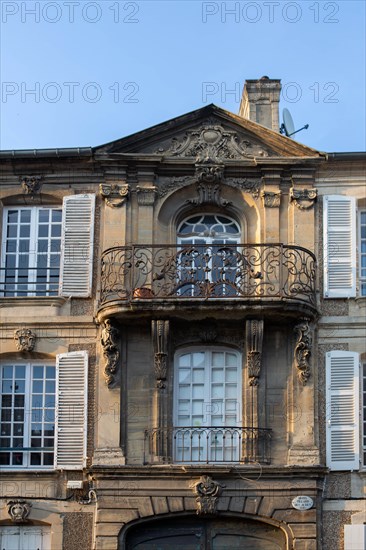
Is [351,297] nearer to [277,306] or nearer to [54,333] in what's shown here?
[277,306]

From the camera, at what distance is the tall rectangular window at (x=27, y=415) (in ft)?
67.3

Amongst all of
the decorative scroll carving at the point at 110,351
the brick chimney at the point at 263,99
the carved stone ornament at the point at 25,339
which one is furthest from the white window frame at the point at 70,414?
the brick chimney at the point at 263,99

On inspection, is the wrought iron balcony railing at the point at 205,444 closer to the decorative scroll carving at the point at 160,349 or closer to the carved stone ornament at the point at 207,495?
the carved stone ornament at the point at 207,495

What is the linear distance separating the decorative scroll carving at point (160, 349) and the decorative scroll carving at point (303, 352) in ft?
6.87

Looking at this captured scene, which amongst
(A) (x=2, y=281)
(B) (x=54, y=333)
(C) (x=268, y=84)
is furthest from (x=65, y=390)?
(C) (x=268, y=84)

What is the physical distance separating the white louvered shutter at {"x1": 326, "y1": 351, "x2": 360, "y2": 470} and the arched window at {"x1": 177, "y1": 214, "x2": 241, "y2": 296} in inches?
81.5

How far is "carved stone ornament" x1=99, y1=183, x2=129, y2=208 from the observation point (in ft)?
70.1

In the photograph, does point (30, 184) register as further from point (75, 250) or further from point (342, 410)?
point (342, 410)

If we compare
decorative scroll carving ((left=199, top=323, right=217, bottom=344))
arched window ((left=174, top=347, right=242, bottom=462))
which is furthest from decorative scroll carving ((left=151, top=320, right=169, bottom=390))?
decorative scroll carving ((left=199, top=323, right=217, bottom=344))

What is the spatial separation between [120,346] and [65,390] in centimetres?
113

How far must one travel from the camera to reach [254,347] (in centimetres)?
2023

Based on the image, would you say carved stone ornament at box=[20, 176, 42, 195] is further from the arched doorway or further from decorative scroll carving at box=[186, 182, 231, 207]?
the arched doorway

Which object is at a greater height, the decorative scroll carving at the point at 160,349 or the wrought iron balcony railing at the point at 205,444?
the decorative scroll carving at the point at 160,349

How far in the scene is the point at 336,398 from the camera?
66.7 ft
